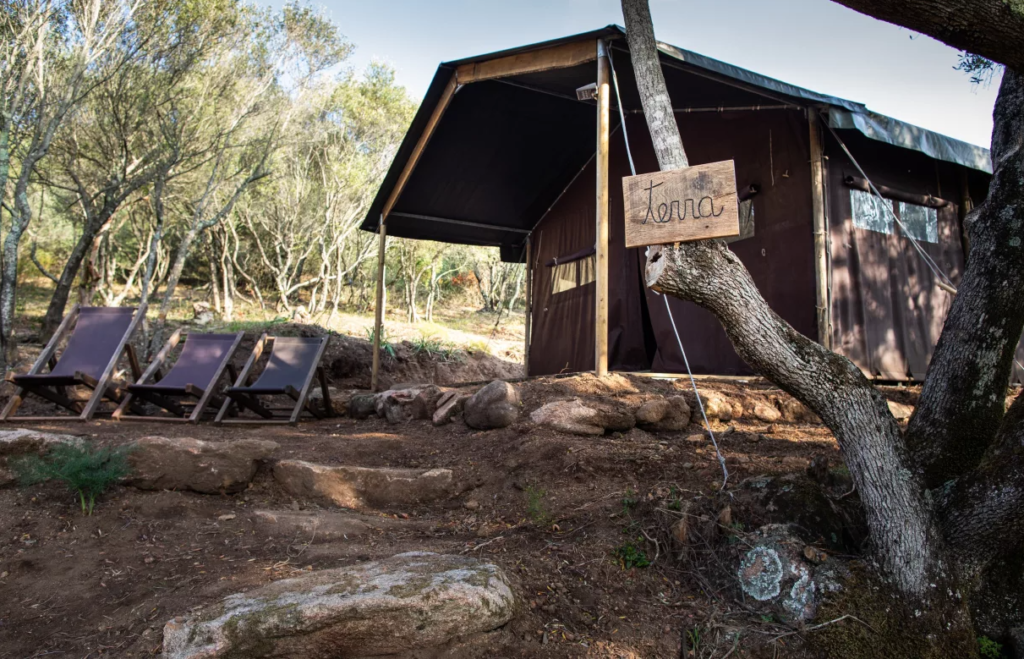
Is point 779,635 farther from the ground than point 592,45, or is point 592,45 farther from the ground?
point 592,45

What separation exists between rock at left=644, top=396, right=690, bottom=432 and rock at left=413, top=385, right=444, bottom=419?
84.6 inches

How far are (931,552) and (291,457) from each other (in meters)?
3.76

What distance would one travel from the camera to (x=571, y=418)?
4.33 meters

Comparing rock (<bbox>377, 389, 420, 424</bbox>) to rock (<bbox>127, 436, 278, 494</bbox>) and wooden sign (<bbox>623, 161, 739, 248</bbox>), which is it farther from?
wooden sign (<bbox>623, 161, 739, 248</bbox>)

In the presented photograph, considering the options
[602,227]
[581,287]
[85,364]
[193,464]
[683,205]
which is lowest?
[193,464]

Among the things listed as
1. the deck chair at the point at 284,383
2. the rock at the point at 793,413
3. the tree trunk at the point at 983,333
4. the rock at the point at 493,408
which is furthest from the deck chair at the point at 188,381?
the tree trunk at the point at 983,333

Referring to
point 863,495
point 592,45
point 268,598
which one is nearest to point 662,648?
point 863,495

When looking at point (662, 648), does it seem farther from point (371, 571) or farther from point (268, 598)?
point (268, 598)

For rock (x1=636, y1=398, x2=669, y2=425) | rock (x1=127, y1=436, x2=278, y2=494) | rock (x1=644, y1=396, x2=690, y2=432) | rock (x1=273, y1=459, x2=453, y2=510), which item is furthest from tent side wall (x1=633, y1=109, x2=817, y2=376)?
rock (x1=127, y1=436, x2=278, y2=494)

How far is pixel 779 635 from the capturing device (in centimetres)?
239

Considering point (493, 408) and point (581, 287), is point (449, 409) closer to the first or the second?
point (493, 408)

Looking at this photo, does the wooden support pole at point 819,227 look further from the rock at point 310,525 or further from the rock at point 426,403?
the rock at point 310,525

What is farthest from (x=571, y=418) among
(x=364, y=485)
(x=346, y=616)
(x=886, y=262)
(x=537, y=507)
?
(x=886, y=262)

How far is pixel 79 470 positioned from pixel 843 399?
12.2ft
